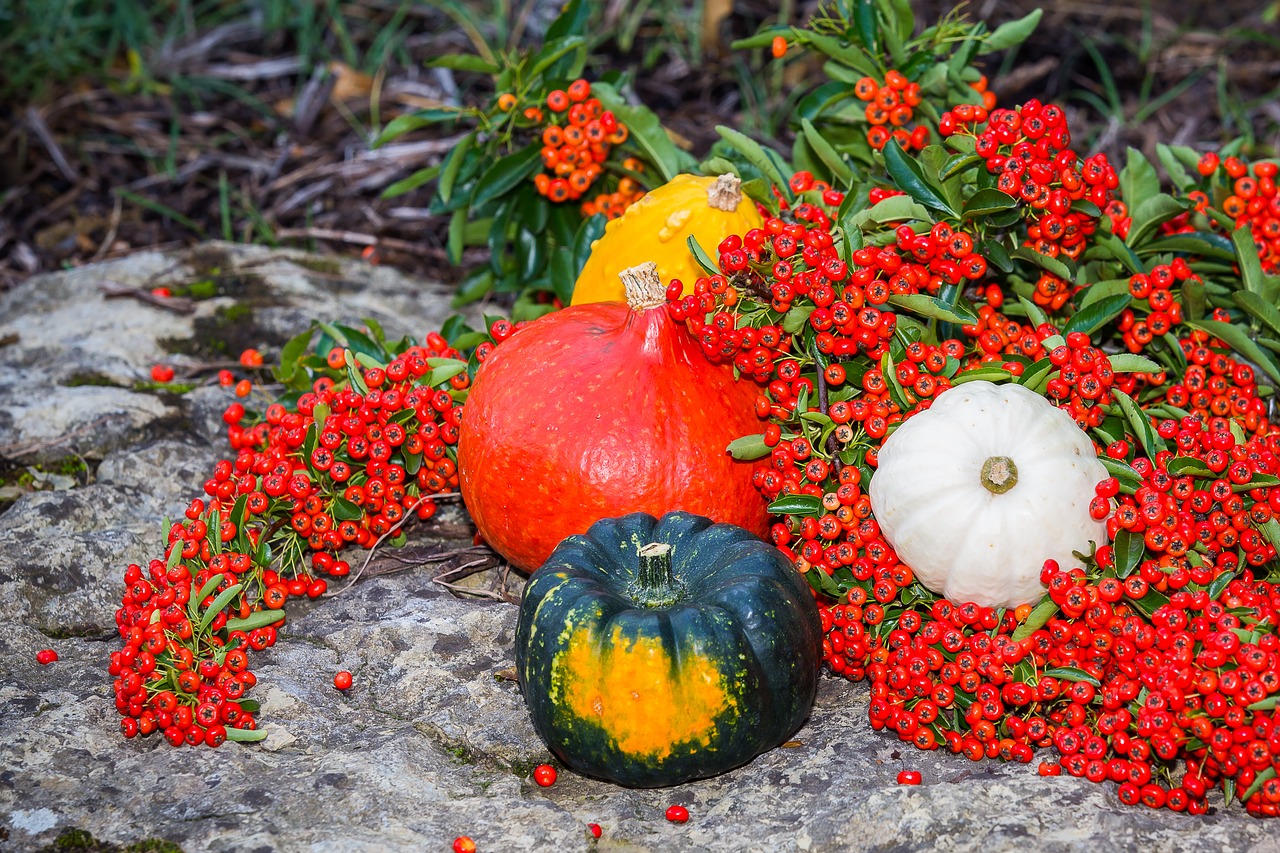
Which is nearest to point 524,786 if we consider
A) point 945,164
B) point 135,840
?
point 135,840

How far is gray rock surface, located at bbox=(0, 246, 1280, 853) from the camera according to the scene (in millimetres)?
2312

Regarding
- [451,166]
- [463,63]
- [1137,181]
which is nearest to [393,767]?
[451,166]

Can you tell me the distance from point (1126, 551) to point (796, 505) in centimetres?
75

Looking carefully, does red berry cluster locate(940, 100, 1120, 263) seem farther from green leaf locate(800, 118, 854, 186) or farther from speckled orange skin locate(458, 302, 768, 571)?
speckled orange skin locate(458, 302, 768, 571)

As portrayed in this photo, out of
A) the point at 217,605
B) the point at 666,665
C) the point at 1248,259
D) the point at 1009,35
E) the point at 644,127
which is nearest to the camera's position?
the point at 666,665

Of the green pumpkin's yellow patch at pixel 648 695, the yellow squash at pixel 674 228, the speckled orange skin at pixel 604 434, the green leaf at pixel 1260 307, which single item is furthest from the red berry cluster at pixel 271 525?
the green leaf at pixel 1260 307

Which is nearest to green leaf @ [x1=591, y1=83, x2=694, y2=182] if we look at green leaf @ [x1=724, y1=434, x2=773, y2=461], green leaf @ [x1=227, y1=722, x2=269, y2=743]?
green leaf @ [x1=724, y1=434, x2=773, y2=461]

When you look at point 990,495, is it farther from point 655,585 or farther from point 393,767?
point 393,767

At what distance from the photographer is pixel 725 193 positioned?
3.37 m

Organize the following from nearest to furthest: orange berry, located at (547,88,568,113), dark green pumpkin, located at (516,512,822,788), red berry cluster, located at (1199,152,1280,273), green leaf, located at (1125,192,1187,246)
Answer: dark green pumpkin, located at (516,512,822,788)
green leaf, located at (1125,192,1187,246)
red berry cluster, located at (1199,152,1280,273)
orange berry, located at (547,88,568,113)

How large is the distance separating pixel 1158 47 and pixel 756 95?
2132 mm

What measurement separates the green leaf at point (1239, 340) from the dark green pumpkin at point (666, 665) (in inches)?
58.5

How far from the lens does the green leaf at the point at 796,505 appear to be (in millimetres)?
2842

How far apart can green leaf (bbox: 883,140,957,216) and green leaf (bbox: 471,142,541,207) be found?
1320mm
